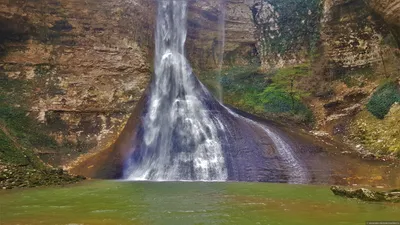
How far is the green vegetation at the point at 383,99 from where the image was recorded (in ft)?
67.4

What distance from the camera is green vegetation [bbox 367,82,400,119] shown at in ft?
67.4

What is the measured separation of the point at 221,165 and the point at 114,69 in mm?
10823

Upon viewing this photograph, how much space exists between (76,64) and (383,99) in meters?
19.4

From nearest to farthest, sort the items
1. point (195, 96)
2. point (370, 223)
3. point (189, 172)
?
point (370, 223) < point (189, 172) < point (195, 96)

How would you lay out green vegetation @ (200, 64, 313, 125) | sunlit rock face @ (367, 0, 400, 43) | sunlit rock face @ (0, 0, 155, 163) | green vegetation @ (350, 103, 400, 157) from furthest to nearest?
green vegetation @ (200, 64, 313, 125)
sunlit rock face @ (0, 0, 155, 163)
sunlit rock face @ (367, 0, 400, 43)
green vegetation @ (350, 103, 400, 157)

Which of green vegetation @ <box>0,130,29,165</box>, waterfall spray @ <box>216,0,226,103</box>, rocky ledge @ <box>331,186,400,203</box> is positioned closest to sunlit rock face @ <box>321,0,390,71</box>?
waterfall spray @ <box>216,0,226,103</box>

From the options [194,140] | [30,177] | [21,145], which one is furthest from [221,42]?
[30,177]

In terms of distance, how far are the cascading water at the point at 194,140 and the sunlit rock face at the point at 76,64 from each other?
175 centimetres

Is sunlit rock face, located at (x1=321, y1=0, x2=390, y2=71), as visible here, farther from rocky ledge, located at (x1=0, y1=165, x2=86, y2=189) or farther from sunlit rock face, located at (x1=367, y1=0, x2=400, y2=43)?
rocky ledge, located at (x1=0, y1=165, x2=86, y2=189)

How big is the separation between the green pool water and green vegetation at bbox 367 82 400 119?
1148 centimetres

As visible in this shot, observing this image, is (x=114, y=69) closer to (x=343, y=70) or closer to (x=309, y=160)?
(x=309, y=160)

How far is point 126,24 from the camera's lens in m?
26.1

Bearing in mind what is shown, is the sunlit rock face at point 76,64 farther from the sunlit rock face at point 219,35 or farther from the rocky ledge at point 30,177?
the sunlit rock face at point 219,35

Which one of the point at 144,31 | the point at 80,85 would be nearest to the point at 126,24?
the point at 144,31
